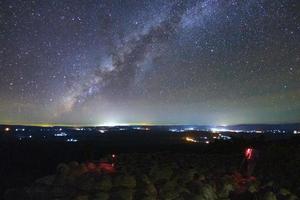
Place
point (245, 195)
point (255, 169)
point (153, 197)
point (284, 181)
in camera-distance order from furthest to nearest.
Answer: point (255, 169) < point (284, 181) < point (245, 195) < point (153, 197)

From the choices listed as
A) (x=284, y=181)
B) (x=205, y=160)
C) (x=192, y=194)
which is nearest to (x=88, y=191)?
(x=192, y=194)

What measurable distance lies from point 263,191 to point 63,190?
828cm

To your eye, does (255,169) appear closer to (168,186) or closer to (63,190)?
(168,186)

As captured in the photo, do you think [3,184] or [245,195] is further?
[3,184]

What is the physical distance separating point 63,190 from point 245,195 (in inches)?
300

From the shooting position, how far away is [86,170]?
18969 millimetres

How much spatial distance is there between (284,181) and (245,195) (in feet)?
8.75

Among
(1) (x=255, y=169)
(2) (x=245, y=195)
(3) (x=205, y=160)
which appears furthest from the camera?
(3) (x=205, y=160)

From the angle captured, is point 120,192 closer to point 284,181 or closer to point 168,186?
point 168,186

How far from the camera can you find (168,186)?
1741 cm

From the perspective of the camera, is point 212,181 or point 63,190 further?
point 212,181

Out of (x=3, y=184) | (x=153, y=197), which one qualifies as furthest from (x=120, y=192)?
(x=3, y=184)

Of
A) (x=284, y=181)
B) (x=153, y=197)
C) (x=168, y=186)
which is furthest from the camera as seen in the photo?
(x=284, y=181)

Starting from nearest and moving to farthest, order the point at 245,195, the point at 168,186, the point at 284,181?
the point at 168,186 → the point at 245,195 → the point at 284,181
